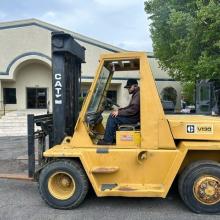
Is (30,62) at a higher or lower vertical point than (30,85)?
higher

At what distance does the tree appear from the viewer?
43.9 feet

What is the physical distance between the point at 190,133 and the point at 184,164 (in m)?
0.54

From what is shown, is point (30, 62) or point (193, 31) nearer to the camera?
point (193, 31)

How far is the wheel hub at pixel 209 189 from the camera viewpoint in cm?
511

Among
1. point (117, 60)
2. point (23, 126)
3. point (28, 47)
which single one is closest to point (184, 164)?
point (117, 60)

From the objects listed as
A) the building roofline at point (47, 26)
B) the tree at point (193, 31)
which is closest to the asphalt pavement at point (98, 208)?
the tree at point (193, 31)

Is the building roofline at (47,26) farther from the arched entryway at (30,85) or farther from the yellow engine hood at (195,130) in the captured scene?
the yellow engine hood at (195,130)

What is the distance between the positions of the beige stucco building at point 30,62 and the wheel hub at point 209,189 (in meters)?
19.2

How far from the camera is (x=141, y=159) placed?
5.20m

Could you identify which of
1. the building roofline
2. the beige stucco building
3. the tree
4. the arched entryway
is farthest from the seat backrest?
the arched entryway

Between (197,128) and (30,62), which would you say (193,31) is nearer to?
(197,128)

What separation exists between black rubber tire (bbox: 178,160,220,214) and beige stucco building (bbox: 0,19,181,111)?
19.2 metres

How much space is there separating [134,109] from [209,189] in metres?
1.71

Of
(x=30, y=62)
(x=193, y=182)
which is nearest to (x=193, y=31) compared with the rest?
(x=193, y=182)
